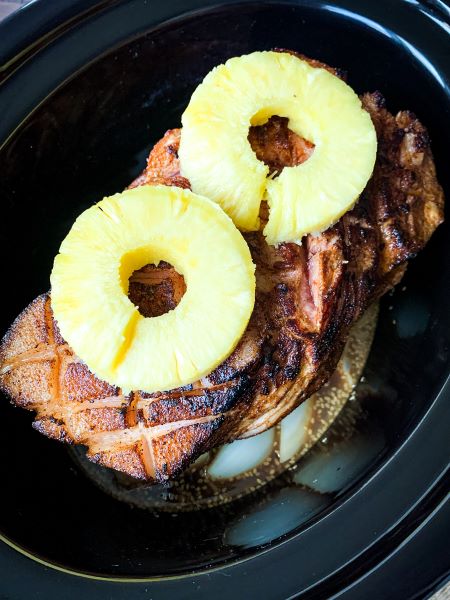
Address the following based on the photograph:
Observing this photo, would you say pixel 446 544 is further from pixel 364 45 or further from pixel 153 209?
pixel 364 45

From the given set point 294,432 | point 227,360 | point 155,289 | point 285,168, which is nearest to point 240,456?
point 294,432

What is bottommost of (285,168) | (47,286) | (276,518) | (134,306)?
(276,518)

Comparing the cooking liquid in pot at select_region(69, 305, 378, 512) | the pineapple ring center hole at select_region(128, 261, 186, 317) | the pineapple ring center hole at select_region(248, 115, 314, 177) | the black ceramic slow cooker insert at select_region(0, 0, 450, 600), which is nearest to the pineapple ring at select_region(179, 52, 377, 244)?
the pineapple ring center hole at select_region(248, 115, 314, 177)

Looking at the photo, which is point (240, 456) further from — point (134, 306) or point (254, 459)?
point (134, 306)

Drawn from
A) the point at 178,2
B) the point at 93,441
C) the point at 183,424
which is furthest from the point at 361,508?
the point at 178,2

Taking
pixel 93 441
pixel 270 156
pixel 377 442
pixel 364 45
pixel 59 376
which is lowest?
pixel 377 442

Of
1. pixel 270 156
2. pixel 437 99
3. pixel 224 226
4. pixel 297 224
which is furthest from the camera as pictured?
pixel 437 99

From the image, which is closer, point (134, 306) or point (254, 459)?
point (134, 306)
